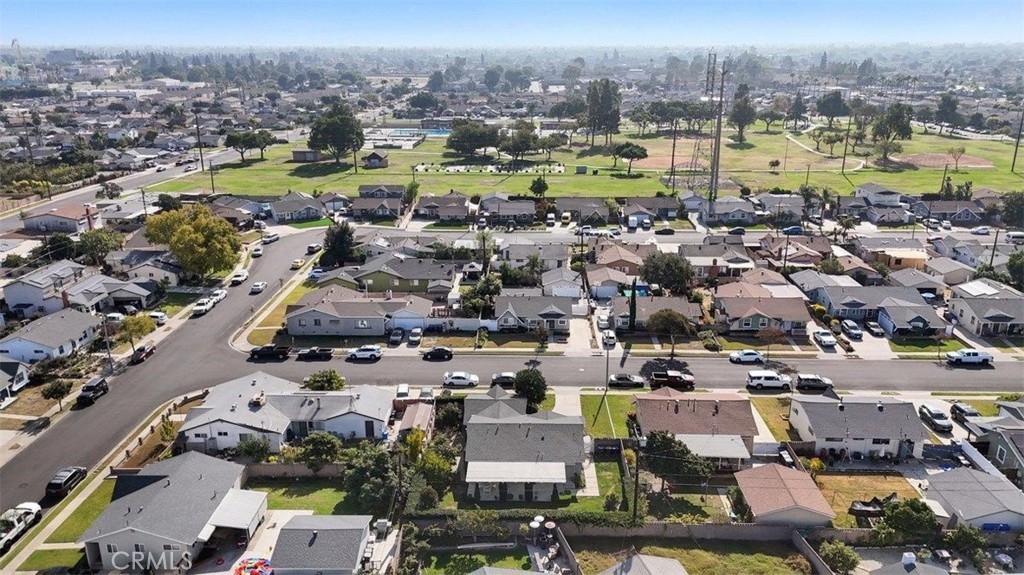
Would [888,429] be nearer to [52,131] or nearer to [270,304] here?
[270,304]

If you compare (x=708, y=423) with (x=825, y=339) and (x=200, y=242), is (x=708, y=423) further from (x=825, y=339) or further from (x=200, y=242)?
(x=200, y=242)

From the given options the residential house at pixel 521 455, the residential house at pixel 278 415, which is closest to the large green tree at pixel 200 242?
the residential house at pixel 278 415

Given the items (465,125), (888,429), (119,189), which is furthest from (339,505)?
(465,125)

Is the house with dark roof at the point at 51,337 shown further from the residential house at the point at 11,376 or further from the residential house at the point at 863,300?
the residential house at the point at 863,300

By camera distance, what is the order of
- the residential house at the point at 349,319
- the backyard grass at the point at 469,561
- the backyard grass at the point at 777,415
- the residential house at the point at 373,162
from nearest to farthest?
the backyard grass at the point at 469,561, the backyard grass at the point at 777,415, the residential house at the point at 349,319, the residential house at the point at 373,162

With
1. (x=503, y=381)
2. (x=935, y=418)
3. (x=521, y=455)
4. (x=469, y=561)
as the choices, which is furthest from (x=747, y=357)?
(x=469, y=561)
